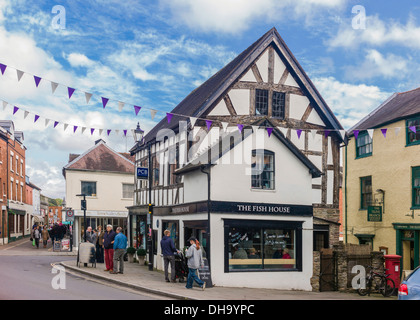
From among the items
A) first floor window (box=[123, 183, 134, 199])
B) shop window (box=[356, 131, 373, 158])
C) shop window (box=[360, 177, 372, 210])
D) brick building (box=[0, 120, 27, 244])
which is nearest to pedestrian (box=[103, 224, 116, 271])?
shop window (box=[360, 177, 372, 210])

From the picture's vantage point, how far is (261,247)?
1886cm

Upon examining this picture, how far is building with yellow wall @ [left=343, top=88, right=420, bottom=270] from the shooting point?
24.4 meters

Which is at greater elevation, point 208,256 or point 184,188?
point 184,188

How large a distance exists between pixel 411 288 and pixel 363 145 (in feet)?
65.0

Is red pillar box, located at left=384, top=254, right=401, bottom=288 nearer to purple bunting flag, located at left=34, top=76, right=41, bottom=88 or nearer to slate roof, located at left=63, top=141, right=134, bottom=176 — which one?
purple bunting flag, located at left=34, top=76, right=41, bottom=88

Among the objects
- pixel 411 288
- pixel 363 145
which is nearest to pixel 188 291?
pixel 411 288

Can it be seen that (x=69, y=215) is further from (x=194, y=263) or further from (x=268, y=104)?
(x=194, y=263)

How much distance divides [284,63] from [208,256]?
10589mm

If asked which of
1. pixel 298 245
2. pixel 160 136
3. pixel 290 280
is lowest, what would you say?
pixel 290 280

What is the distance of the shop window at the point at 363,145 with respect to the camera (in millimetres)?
27875
